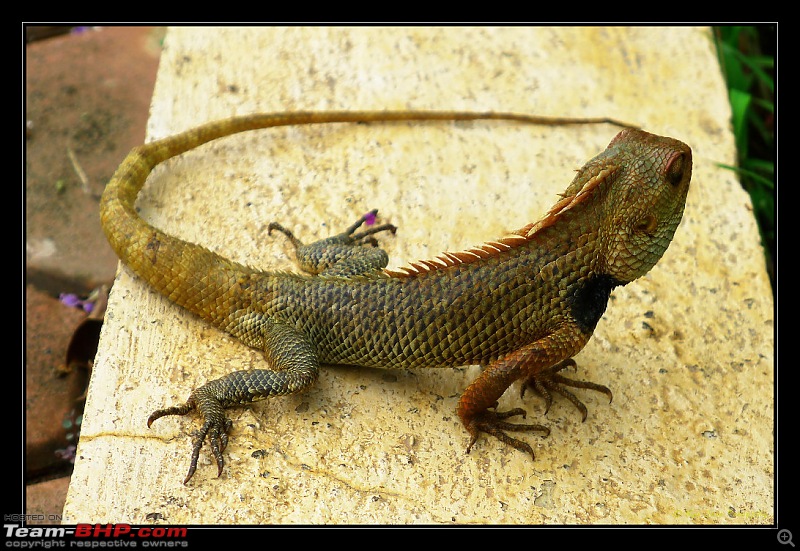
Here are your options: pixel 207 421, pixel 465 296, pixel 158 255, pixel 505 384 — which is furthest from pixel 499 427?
pixel 158 255

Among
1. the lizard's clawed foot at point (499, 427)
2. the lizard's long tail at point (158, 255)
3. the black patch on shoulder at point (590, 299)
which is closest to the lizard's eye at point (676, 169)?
the black patch on shoulder at point (590, 299)

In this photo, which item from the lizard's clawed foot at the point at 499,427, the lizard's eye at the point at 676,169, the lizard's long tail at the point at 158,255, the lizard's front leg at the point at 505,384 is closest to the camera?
the lizard's eye at the point at 676,169

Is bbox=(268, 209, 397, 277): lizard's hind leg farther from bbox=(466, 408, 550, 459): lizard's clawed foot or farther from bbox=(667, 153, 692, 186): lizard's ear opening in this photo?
bbox=(667, 153, 692, 186): lizard's ear opening

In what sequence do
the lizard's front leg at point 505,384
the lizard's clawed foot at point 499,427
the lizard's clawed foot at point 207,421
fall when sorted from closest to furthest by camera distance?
the lizard's clawed foot at point 207,421, the lizard's front leg at point 505,384, the lizard's clawed foot at point 499,427

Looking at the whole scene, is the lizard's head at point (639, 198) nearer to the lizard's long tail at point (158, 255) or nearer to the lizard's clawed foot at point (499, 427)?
the lizard's clawed foot at point (499, 427)

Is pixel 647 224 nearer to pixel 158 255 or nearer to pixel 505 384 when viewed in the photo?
pixel 505 384

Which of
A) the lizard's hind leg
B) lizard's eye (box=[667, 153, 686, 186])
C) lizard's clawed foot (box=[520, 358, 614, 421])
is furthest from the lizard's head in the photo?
the lizard's hind leg
